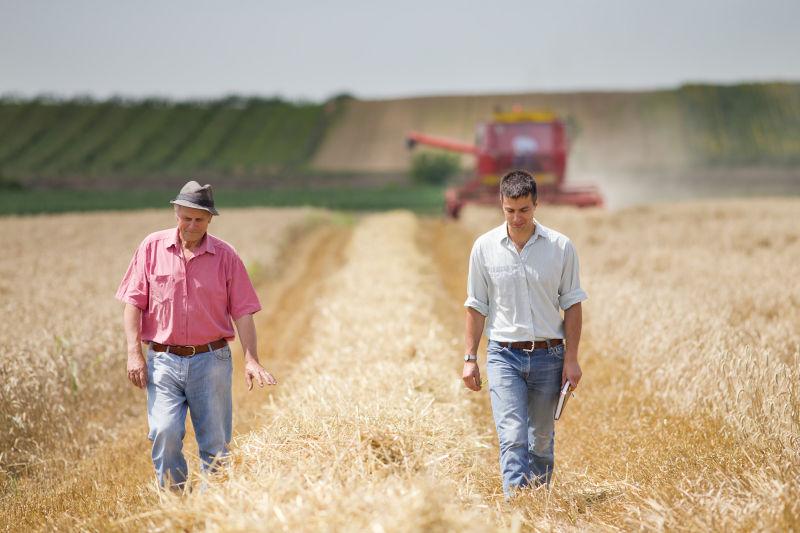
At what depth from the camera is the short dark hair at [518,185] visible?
483cm

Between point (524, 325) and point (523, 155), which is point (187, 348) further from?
point (523, 155)

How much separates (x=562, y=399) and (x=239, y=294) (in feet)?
7.29

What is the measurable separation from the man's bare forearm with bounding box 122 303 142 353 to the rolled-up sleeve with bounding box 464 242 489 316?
6.90 ft

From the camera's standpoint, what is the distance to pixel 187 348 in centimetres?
515

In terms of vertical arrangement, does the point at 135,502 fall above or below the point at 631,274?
below

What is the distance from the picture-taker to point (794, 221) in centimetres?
1791

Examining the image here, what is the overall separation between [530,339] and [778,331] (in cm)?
371

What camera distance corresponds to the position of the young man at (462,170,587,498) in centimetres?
492

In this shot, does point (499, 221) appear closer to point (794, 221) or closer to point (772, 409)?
point (794, 221)

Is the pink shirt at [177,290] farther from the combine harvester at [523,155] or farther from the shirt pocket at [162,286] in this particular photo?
the combine harvester at [523,155]

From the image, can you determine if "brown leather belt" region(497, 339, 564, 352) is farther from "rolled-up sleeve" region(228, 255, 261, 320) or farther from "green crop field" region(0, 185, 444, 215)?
"green crop field" region(0, 185, 444, 215)

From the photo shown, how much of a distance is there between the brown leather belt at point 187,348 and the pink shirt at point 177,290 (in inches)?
1.6

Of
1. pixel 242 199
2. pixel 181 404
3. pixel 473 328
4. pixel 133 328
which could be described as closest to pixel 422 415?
pixel 473 328

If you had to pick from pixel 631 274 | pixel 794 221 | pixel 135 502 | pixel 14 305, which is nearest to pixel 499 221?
pixel 794 221
